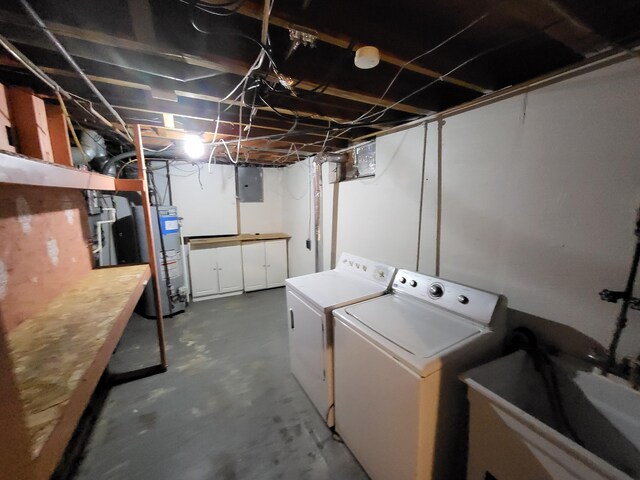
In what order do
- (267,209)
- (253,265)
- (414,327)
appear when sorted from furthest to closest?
(267,209), (253,265), (414,327)

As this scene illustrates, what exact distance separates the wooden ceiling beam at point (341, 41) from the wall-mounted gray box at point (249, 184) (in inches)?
132

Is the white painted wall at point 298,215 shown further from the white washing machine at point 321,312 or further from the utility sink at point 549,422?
the utility sink at point 549,422

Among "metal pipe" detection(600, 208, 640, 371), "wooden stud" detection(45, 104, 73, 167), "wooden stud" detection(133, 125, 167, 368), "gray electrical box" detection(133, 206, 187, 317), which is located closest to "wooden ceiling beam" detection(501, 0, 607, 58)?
"metal pipe" detection(600, 208, 640, 371)

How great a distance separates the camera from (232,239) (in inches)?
153

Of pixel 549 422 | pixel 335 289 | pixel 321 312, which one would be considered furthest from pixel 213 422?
pixel 549 422

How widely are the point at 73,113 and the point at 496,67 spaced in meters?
2.67

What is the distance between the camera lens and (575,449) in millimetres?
708

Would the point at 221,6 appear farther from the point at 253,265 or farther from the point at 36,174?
the point at 253,265

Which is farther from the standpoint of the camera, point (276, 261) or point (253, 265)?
point (276, 261)

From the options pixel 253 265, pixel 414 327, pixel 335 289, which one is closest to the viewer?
pixel 414 327

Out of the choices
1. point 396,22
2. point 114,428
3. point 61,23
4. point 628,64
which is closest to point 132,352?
point 114,428

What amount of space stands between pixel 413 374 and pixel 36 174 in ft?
4.78

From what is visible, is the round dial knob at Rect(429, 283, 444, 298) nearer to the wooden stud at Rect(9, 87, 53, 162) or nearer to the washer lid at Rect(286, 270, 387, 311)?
the washer lid at Rect(286, 270, 387, 311)

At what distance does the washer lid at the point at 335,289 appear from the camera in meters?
1.63
